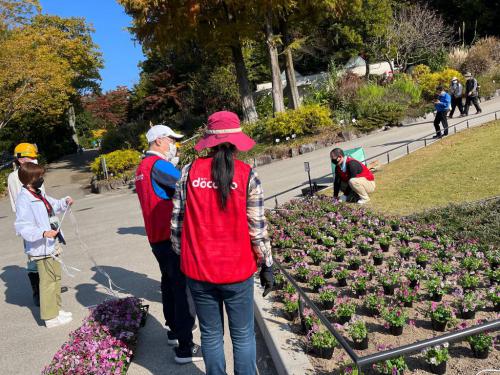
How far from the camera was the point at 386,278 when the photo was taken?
4199mm

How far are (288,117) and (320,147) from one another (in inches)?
72.8

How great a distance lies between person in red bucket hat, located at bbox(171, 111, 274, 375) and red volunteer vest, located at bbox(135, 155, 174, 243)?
0.82 meters

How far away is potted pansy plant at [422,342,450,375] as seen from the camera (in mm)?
2875

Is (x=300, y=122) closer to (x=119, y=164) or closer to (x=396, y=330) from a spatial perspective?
(x=119, y=164)

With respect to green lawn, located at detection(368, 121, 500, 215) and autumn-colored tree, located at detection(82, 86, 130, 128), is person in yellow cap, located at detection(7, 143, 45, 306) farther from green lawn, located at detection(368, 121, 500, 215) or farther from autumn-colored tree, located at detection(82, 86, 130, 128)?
autumn-colored tree, located at detection(82, 86, 130, 128)

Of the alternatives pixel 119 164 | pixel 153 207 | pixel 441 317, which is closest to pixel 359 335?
pixel 441 317

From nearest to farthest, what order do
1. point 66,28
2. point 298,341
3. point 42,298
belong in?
point 298,341, point 42,298, point 66,28

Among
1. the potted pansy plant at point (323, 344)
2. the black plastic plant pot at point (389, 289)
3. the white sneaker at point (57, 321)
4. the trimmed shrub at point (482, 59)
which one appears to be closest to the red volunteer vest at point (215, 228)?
the potted pansy plant at point (323, 344)

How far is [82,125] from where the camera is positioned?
48375mm

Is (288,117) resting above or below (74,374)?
above

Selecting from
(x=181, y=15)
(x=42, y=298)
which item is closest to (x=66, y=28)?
(x=181, y=15)

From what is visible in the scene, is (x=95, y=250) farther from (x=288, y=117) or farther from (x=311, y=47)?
(x=311, y=47)

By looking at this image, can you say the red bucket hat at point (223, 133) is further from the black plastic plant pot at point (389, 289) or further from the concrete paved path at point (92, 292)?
the black plastic plant pot at point (389, 289)

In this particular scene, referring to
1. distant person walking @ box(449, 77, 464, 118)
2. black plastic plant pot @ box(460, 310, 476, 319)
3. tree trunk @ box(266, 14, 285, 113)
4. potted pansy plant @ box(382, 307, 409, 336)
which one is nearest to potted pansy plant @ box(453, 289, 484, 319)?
black plastic plant pot @ box(460, 310, 476, 319)
